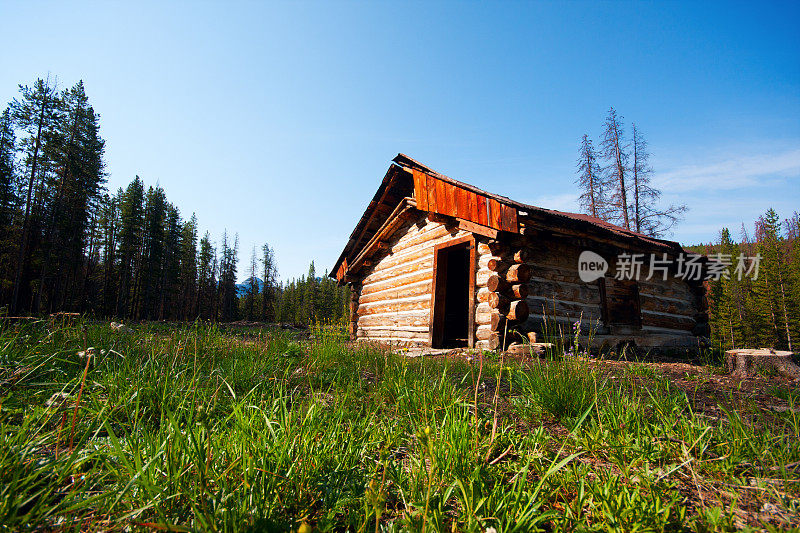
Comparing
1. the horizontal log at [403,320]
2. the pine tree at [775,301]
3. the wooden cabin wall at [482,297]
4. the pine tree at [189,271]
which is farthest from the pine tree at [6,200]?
the pine tree at [775,301]

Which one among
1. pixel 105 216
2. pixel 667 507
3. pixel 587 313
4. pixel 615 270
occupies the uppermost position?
pixel 105 216

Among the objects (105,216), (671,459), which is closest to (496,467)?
(671,459)

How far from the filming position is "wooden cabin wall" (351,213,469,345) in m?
9.78

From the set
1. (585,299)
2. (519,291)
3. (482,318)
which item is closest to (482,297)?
(482,318)

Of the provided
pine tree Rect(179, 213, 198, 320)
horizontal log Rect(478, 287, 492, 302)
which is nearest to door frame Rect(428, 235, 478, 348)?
horizontal log Rect(478, 287, 492, 302)

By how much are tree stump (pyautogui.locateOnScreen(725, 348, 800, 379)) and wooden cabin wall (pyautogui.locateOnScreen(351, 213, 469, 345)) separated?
5.45m

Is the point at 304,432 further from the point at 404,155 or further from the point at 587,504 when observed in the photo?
the point at 404,155

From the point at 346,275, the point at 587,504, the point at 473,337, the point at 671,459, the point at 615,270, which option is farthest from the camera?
the point at 346,275

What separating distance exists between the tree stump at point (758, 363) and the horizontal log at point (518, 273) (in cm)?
329

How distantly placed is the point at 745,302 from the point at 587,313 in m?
39.7

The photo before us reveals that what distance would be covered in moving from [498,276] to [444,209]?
2215 millimetres

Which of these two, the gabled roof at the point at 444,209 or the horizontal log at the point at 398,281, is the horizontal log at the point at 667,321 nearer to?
the gabled roof at the point at 444,209

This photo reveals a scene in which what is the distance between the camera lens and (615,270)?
9.27 meters

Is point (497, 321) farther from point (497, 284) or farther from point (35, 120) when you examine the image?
point (35, 120)
